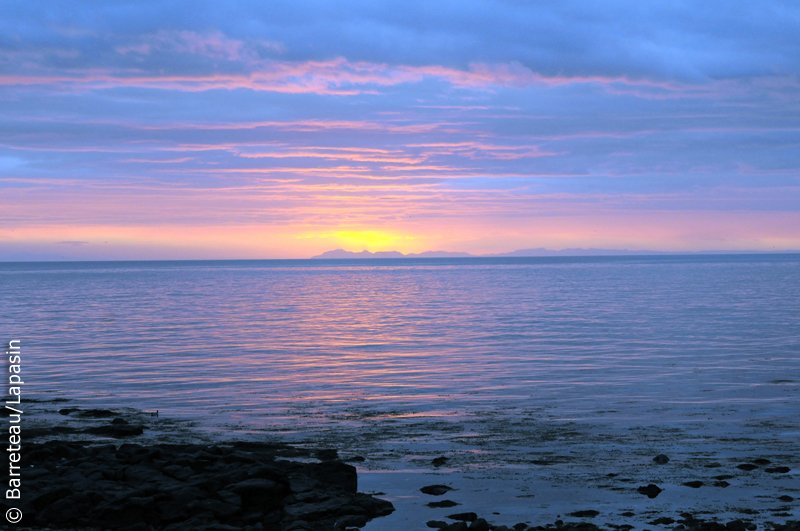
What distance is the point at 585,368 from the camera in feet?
93.9

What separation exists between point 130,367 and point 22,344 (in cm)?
1068

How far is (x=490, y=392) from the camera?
23953mm

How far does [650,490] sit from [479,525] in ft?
12.0

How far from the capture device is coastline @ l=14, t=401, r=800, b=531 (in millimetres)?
12562

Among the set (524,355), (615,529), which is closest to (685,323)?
(524,355)

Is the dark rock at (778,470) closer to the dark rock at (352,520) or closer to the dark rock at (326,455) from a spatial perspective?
the dark rock at (352,520)

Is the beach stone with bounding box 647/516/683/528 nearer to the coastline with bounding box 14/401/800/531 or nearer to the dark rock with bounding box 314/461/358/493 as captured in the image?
the coastline with bounding box 14/401/800/531

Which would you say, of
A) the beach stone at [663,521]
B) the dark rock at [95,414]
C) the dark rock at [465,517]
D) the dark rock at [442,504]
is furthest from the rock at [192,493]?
the dark rock at [95,414]

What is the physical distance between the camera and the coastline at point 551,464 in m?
12.6

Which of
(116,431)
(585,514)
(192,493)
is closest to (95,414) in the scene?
(116,431)

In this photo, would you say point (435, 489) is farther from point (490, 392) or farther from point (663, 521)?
point (490, 392)

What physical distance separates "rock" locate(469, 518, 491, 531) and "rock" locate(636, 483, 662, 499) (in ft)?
11.0

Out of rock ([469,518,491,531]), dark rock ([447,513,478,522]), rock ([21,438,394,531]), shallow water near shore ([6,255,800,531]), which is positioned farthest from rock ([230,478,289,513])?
rock ([469,518,491,531])

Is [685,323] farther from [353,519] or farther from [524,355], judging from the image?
[353,519]
